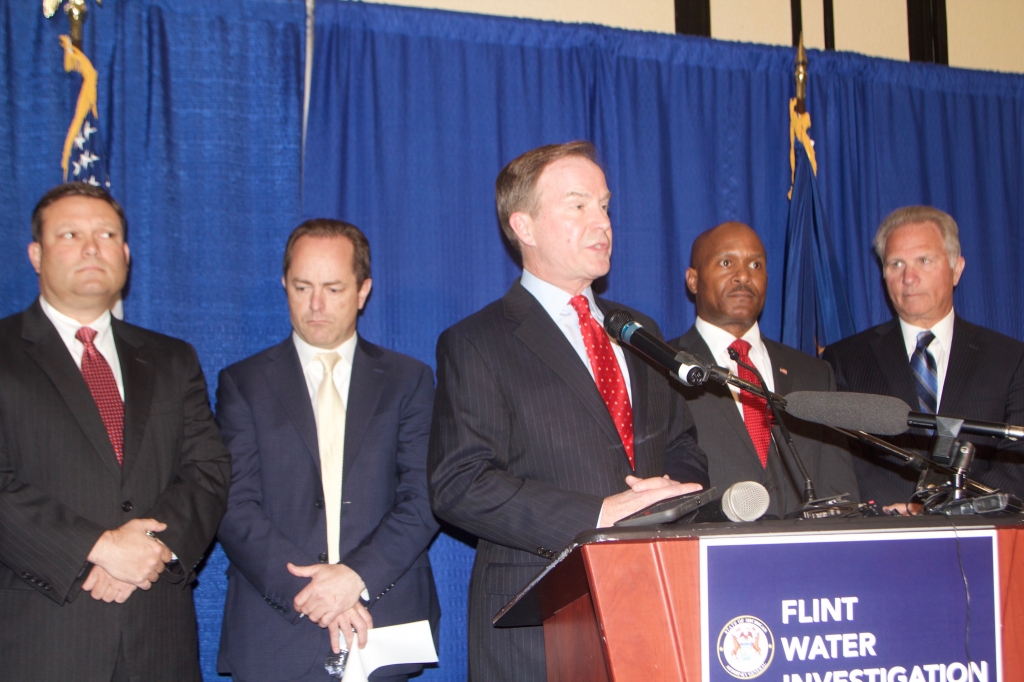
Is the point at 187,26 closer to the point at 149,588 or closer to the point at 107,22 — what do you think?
the point at 107,22

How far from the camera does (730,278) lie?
10.9 ft

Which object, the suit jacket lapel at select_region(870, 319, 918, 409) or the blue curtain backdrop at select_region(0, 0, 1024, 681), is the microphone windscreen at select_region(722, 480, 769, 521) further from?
the blue curtain backdrop at select_region(0, 0, 1024, 681)

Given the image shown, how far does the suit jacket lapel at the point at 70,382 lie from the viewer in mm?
2352

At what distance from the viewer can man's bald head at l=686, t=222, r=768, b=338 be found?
10.7 feet

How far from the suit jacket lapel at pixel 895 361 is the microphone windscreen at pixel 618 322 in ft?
5.55

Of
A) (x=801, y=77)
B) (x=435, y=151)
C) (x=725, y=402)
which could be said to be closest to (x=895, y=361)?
(x=725, y=402)

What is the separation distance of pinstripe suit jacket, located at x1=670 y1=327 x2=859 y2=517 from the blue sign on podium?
1.40m

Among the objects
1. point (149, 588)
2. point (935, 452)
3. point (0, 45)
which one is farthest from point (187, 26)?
point (935, 452)

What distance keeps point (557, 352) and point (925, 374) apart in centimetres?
169

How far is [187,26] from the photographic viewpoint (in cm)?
341

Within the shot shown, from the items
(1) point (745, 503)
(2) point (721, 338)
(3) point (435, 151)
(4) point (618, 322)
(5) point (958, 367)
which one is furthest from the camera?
(3) point (435, 151)

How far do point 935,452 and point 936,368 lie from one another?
185cm

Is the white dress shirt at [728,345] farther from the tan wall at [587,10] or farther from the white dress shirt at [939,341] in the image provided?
the tan wall at [587,10]

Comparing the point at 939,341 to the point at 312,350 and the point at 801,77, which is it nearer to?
the point at 801,77
